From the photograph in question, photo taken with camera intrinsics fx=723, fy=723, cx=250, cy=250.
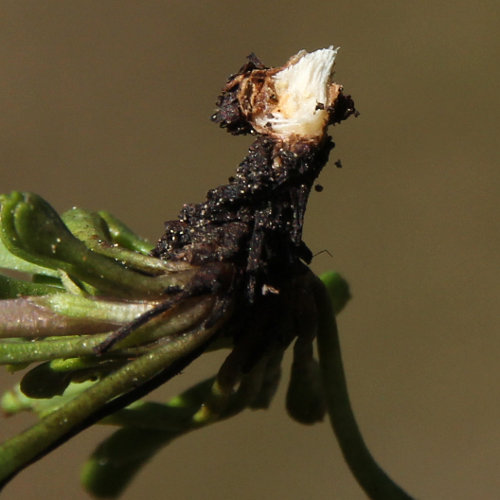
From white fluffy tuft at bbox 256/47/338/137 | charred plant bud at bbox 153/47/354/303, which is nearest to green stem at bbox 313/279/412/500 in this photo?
charred plant bud at bbox 153/47/354/303

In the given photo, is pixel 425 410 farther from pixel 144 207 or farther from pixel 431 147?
pixel 144 207

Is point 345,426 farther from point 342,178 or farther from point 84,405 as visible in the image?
point 342,178

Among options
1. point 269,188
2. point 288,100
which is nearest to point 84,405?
point 269,188

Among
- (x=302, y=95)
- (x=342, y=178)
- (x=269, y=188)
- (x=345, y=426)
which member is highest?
(x=342, y=178)

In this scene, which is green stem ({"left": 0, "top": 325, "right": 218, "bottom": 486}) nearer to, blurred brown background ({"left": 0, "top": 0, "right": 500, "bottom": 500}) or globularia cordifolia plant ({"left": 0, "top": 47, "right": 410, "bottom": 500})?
globularia cordifolia plant ({"left": 0, "top": 47, "right": 410, "bottom": 500})

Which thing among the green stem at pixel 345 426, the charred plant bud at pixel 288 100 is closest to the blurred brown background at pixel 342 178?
the green stem at pixel 345 426

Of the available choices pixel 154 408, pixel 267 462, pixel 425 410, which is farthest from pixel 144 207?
pixel 154 408

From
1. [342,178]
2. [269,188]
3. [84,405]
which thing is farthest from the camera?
[342,178]
